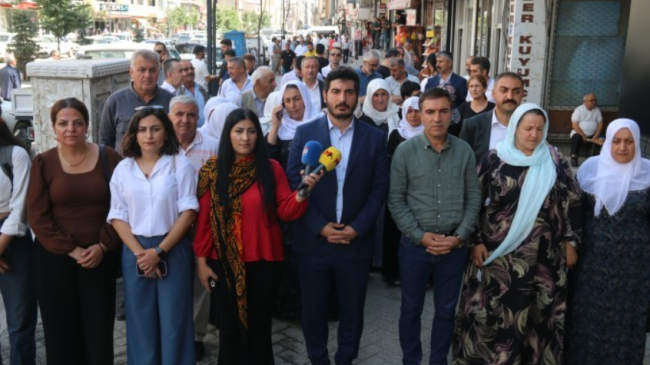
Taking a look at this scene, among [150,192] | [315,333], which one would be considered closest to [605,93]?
[315,333]

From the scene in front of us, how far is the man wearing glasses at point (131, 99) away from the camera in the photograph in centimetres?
550

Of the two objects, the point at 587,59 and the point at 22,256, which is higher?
the point at 587,59

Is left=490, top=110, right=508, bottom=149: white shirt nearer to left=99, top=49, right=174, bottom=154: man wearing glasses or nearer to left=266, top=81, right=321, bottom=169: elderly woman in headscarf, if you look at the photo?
left=266, top=81, right=321, bottom=169: elderly woman in headscarf

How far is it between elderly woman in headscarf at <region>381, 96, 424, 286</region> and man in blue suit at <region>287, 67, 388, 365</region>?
123cm

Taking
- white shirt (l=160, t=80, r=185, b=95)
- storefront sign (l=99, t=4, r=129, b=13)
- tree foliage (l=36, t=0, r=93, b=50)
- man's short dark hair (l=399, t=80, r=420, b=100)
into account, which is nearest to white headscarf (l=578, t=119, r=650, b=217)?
man's short dark hair (l=399, t=80, r=420, b=100)

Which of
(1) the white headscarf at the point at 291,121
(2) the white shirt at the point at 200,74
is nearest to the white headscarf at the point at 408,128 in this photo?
(1) the white headscarf at the point at 291,121

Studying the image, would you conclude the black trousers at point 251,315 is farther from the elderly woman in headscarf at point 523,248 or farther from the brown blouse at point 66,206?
the elderly woman in headscarf at point 523,248

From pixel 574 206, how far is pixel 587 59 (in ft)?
23.8

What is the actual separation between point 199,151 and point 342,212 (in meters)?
1.20

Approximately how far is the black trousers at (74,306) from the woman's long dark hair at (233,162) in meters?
0.82

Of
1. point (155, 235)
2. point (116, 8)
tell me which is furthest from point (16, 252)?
point (116, 8)

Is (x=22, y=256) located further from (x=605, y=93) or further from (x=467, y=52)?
(x=467, y=52)

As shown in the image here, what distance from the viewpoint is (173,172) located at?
12.9 ft

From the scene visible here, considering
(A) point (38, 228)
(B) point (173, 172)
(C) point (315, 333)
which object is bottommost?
(C) point (315, 333)
